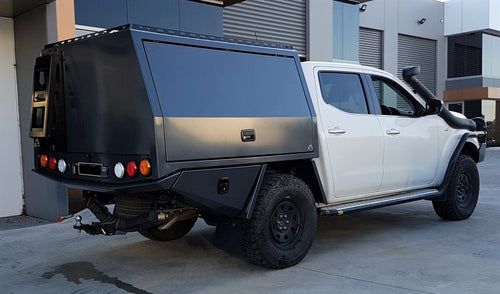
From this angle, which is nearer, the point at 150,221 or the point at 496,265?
the point at 150,221

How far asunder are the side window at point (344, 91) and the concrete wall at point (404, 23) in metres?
16.3

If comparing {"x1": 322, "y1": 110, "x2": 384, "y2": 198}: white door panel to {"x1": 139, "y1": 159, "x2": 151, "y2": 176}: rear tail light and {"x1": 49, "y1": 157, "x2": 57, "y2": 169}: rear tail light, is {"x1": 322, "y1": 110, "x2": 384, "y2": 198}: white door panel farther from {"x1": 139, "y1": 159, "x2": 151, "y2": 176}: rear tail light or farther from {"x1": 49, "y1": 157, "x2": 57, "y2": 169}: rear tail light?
{"x1": 49, "y1": 157, "x2": 57, "y2": 169}: rear tail light

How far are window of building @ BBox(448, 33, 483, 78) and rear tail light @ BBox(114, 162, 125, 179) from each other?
26.0m

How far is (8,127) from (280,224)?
17.3 ft

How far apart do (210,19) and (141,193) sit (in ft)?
22.4

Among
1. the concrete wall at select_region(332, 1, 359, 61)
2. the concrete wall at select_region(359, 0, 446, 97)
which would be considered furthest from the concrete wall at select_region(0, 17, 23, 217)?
the concrete wall at select_region(359, 0, 446, 97)

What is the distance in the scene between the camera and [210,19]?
1048cm

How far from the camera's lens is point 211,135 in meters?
4.29

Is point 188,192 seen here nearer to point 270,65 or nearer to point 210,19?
point 270,65

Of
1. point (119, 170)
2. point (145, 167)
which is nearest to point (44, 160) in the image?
point (119, 170)

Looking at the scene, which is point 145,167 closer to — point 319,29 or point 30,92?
point 30,92

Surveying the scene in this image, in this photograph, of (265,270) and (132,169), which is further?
(265,270)

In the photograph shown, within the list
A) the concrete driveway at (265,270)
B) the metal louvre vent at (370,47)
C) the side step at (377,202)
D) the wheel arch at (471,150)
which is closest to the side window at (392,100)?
the side step at (377,202)

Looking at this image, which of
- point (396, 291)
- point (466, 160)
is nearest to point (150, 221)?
point (396, 291)
